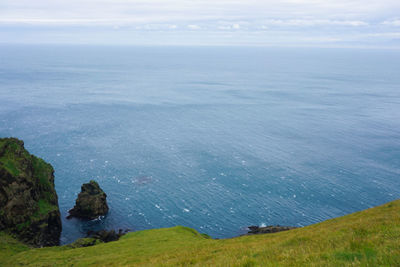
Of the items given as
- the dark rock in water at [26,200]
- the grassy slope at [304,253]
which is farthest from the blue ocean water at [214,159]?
the grassy slope at [304,253]

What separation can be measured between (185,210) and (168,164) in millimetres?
26559

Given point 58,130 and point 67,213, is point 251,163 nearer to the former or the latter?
point 67,213

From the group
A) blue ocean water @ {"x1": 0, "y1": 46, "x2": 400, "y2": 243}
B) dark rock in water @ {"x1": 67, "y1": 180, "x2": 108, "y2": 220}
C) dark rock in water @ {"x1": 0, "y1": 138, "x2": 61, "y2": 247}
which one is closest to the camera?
dark rock in water @ {"x1": 0, "y1": 138, "x2": 61, "y2": 247}

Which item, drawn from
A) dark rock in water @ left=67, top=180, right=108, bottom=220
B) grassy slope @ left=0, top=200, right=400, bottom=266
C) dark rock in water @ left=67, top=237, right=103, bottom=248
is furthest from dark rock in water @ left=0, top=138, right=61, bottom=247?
grassy slope @ left=0, top=200, right=400, bottom=266

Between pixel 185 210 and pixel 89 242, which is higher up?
pixel 89 242

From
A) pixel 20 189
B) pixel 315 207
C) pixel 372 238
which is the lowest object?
pixel 315 207

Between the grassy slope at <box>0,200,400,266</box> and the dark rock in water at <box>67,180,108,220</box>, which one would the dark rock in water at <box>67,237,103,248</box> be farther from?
the dark rock in water at <box>67,180,108,220</box>

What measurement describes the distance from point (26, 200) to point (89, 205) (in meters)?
15.5

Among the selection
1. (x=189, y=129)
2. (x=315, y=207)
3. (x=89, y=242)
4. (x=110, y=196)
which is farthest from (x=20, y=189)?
(x=189, y=129)

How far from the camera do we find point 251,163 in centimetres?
9944

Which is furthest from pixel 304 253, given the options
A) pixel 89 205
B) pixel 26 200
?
pixel 89 205

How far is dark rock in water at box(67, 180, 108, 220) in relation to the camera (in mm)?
68688

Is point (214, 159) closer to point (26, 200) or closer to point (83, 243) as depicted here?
point (83, 243)

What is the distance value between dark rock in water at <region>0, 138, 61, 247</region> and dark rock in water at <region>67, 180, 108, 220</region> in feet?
21.8
